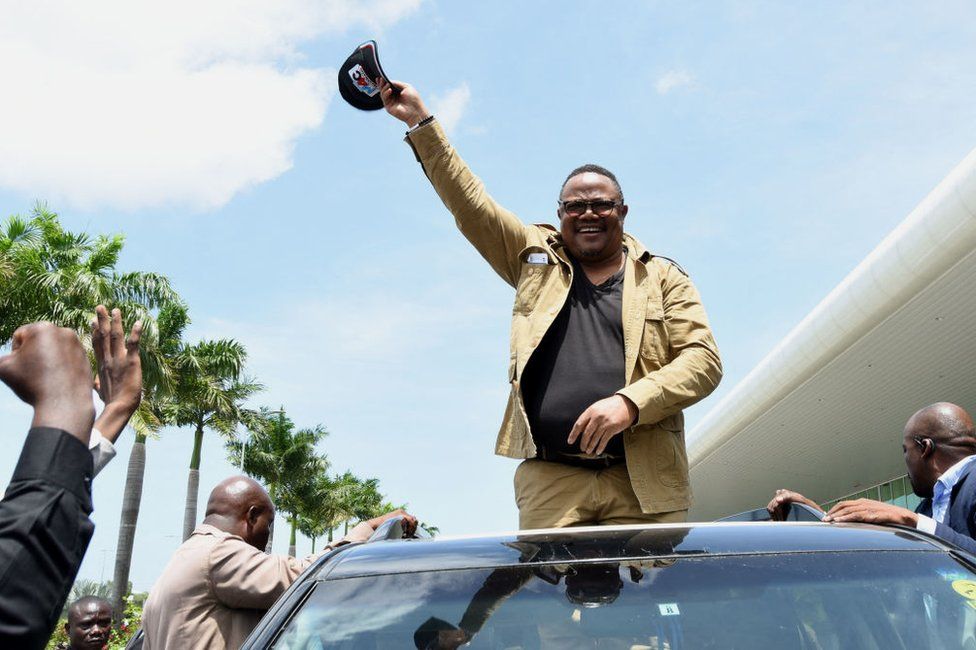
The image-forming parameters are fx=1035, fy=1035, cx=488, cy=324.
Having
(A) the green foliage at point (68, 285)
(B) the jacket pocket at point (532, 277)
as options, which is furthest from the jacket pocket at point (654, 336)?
(A) the green foliage at point (68, 285)

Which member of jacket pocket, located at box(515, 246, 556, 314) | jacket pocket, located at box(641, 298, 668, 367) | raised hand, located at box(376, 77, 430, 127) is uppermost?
raised hand, located at box(376, 77, 430, 127)

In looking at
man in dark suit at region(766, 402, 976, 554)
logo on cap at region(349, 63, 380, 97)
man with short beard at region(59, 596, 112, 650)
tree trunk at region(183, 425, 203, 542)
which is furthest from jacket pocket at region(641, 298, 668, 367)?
tree trunk at region(183, 425, 203, 542)

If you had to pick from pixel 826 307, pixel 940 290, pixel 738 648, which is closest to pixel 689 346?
pixel 738 648

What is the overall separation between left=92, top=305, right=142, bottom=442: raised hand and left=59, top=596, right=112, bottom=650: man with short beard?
6.21 meters

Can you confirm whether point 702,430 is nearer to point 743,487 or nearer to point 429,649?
point 743,487

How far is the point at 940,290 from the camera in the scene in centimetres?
1853

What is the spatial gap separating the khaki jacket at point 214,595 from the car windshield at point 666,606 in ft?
5.14

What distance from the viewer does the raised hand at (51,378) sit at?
1369 mm

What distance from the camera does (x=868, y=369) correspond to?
78.1 ft

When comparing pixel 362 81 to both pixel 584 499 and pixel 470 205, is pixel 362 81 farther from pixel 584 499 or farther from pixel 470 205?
pixel 584 499

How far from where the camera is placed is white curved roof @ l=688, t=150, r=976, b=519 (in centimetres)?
1744

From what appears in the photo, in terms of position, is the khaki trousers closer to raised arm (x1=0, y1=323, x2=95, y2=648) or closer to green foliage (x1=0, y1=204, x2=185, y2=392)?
raised arm (x1=0, y1=323, x2=95, y2=648)

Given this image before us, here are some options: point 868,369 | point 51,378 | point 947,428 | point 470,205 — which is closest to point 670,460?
point 470,205

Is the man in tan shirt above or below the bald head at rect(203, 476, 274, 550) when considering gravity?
below
